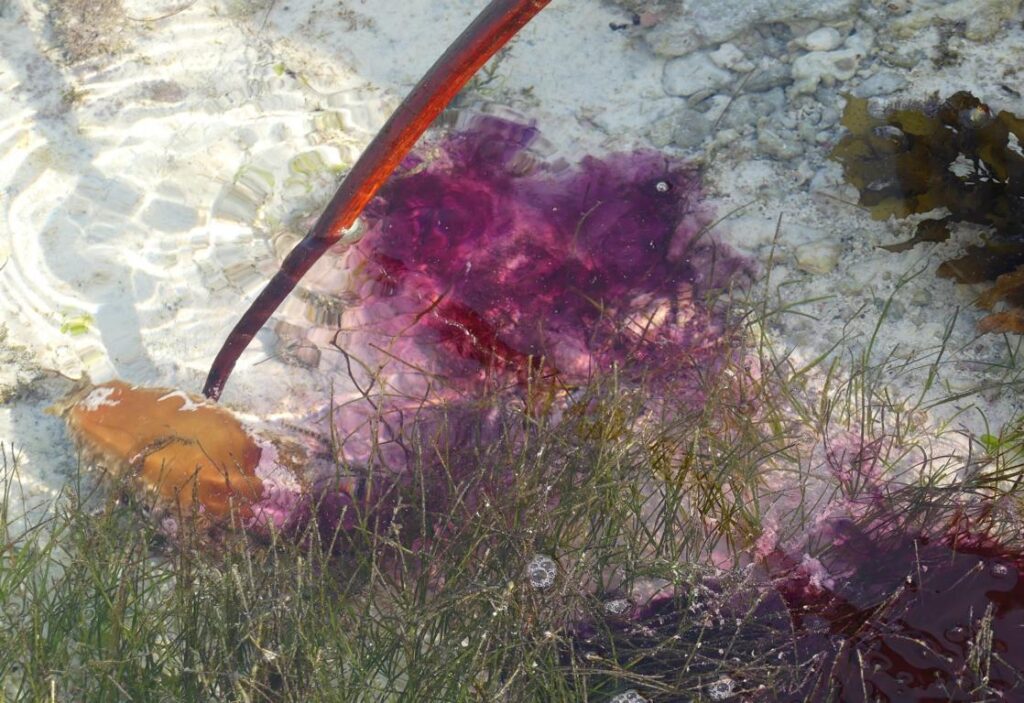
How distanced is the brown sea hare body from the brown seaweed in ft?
8.66

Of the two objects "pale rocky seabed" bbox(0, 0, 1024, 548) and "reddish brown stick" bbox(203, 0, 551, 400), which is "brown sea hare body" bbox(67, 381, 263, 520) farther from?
"reddish brown stick" bbox(203, 0, 551, 400)

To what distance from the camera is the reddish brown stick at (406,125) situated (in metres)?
2.16

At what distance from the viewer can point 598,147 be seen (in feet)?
12.6

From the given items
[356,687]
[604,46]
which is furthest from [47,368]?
[604,46]

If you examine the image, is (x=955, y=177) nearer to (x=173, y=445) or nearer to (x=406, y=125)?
(x=406, y=125)

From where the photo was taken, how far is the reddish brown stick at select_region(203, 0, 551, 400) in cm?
216

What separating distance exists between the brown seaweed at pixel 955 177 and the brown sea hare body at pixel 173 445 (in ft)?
8.66

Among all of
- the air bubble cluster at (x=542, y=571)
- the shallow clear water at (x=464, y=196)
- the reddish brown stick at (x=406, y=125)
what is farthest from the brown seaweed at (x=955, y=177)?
the reddish brown stick at (x=406, y=125)

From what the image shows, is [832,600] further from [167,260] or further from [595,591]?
[167,260]

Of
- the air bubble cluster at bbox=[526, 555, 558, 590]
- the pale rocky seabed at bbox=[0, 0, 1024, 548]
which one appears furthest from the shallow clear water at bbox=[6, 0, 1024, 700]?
the air bubble cluster at bbox=[526, 555, 558, 590]

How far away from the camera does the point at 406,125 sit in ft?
7.78

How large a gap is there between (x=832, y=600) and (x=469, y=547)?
49.7 inches

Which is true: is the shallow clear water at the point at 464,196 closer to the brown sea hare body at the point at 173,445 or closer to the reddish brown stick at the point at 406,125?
the brown sea hare body at the point at 173,445

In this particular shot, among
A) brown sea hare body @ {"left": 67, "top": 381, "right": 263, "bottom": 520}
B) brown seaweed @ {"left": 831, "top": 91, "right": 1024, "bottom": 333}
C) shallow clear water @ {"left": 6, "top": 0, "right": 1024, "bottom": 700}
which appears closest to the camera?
brown sea hare body @ {"left": 67, "top": 381, "right": 263, "bottom": 520}
